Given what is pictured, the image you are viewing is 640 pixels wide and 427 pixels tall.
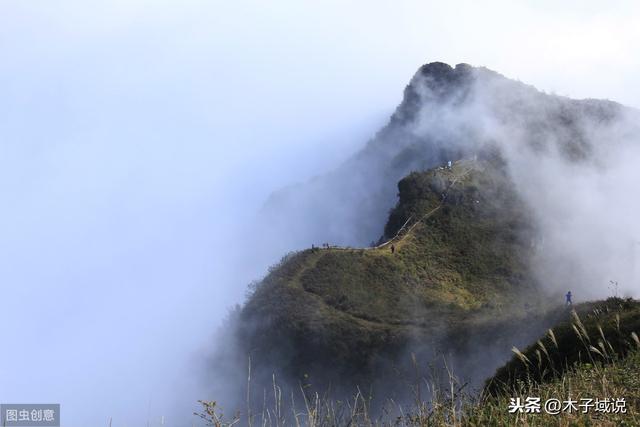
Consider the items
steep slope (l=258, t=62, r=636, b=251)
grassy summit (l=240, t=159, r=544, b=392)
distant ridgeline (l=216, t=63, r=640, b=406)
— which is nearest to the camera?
distant ridgeline (l=216, t=63, r=640, b=406)

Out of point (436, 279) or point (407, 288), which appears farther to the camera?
point (436, 279)

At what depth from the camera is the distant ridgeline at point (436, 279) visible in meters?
51.4

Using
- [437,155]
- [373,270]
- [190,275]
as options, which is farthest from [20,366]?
[373,270]

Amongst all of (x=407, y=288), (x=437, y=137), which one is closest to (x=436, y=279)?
(x=407, y=288)

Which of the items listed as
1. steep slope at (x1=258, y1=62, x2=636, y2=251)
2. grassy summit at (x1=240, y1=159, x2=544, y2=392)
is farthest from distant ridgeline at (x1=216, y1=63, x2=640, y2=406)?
steep slope at (x1=258, y1=62, x2=636, y2=251)

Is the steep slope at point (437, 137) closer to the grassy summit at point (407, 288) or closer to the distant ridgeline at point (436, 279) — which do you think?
the distant ridgeline at point (436, 279)

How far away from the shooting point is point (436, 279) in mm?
64750

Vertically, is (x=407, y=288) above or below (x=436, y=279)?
below

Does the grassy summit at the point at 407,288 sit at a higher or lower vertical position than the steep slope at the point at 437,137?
lower

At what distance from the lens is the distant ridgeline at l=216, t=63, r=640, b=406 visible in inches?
2024

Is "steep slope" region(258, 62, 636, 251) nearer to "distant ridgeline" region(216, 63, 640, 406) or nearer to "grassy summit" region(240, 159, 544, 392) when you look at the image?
"distant ridgeline" region(216, 63, 640, 406)

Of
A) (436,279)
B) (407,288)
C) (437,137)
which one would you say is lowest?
(407,288)

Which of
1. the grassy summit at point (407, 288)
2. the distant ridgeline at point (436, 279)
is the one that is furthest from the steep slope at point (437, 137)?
the grassy summit at point (407, 288)

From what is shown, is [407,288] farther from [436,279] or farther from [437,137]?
[437,137]
